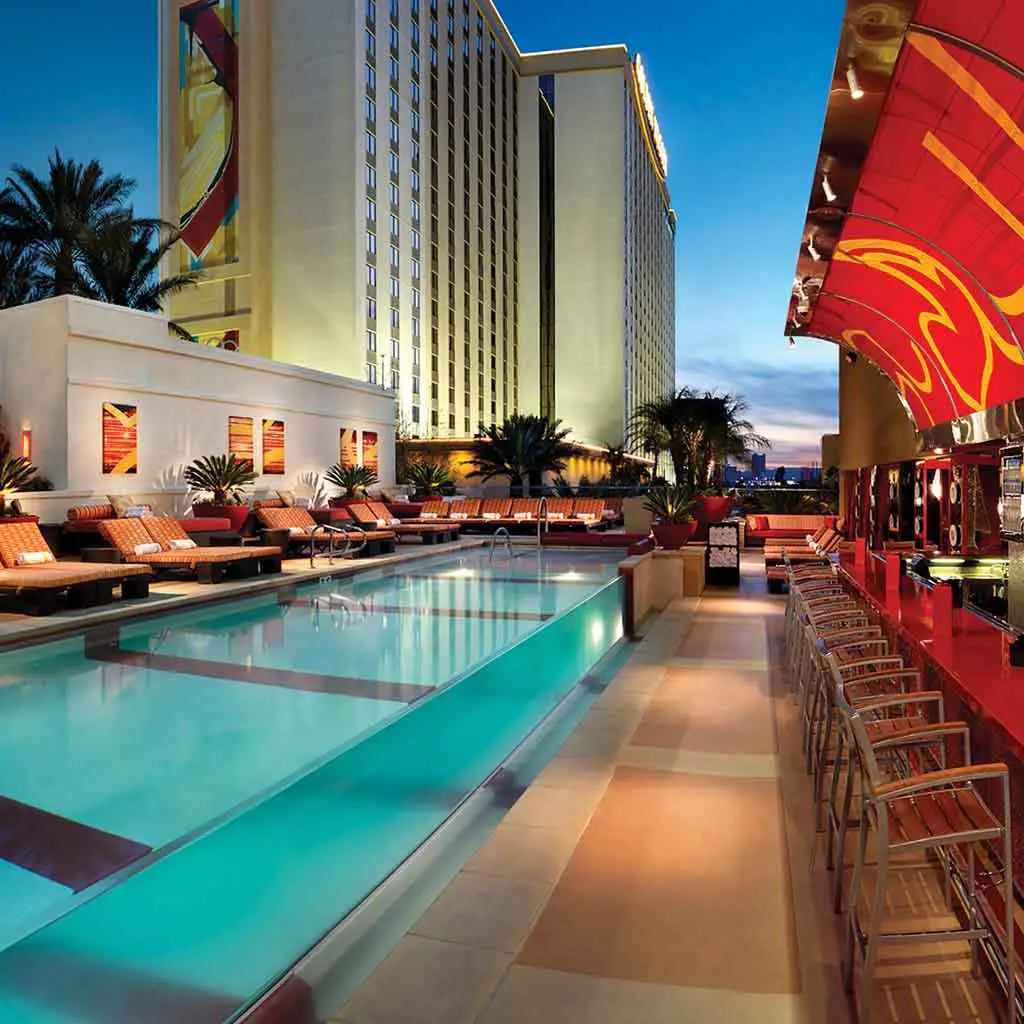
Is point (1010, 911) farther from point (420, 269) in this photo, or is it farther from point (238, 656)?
point (420, 269)

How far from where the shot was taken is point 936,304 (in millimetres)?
8727

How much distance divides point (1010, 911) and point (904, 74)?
3688mm

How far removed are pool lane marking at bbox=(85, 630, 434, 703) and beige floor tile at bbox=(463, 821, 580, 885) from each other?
260 centimetres

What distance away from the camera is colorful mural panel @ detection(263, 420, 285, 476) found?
71.6 feet

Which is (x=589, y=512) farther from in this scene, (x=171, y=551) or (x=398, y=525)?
(x=171, y=551)

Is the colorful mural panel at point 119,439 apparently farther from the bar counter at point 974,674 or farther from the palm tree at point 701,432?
the palm tree at point 701,432

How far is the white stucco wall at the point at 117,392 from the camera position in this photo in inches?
647

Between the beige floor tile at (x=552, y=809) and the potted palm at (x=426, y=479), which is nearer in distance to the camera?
the beige floor tile at (x=552, y=809)

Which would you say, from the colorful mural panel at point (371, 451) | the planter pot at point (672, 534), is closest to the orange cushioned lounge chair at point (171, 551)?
the planter pot at point (672, 534)

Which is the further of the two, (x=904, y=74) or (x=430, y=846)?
(x=430, y=846)

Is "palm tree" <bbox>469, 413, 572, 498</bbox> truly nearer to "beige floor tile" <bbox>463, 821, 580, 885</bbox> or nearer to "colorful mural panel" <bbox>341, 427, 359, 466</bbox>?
"colorful mural panel" <bbox>341, 427, 359, 466</bbox>

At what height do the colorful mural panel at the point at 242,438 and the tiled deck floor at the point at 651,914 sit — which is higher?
the colorful mural panel at the point at 242,438

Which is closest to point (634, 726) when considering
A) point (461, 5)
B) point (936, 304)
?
point (936, 304)

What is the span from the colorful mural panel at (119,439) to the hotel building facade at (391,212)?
64.7ft
